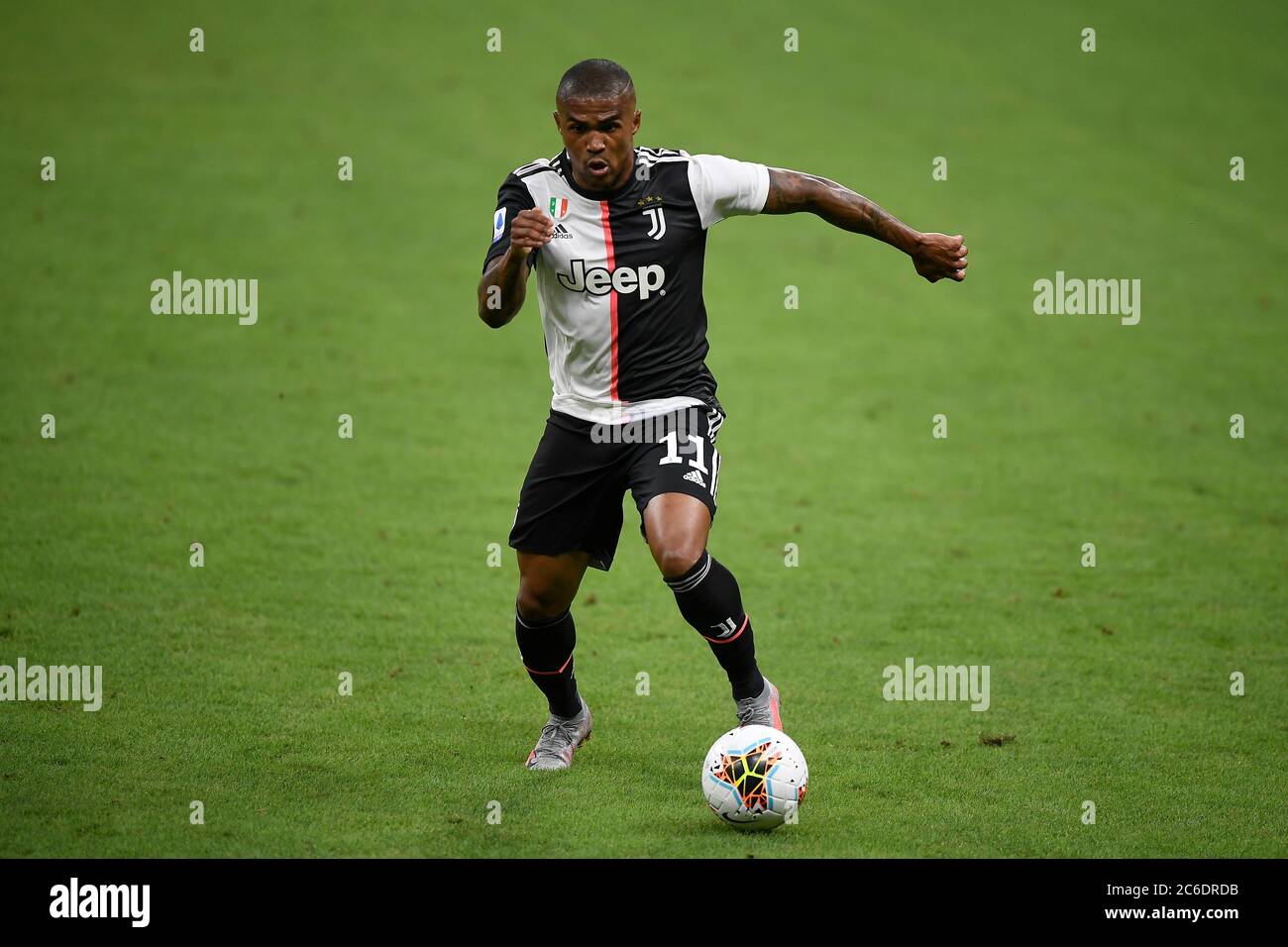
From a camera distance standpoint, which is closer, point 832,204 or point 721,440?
point 832,204

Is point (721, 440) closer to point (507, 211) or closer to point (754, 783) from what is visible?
point (507, 211)

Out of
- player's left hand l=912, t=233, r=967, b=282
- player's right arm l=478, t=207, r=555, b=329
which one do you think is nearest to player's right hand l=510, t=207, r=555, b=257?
player's right arm l=478, t=207, r=555, b=329

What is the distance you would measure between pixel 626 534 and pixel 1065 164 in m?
12.2

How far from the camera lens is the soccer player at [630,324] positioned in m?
6.18

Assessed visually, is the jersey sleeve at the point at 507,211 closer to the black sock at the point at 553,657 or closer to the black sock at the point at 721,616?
the black sock at the point at 721,616

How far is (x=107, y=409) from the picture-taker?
43.4 feet

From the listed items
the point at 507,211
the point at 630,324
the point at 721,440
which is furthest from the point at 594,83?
the point at 721,440

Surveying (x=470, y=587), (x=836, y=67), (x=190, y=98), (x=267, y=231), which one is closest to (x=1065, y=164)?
(x=836, y=67)

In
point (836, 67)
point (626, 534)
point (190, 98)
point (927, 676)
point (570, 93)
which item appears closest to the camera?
point (570, 93)

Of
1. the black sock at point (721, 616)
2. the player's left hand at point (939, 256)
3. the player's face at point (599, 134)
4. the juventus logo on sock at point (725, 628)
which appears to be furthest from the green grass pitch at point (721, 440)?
the player's face at point (599, 134)

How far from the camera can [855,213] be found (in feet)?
20.6

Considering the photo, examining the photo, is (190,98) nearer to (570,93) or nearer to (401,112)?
(401,112)

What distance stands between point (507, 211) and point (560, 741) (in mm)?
2474

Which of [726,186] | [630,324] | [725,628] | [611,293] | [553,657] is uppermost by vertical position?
[726,186]
